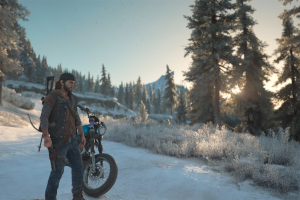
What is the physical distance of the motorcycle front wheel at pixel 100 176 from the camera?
2.87 metres

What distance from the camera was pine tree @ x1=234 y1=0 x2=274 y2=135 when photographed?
51.4 feet

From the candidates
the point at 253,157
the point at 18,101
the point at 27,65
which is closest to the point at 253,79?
the point at 253,157

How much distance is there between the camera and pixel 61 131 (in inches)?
105

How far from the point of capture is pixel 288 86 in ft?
46.0

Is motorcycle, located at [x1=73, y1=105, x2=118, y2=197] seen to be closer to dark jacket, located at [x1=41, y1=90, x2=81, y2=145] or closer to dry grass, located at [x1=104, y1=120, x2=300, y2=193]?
dark jacket, located at [x1=41, y1=90, x2=81, y2=145]

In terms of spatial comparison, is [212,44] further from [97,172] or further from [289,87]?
[97,172]

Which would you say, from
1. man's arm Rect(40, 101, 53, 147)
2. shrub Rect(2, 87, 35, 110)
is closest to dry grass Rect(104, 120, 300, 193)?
man's arm Rect(40, 101, 53, 147)

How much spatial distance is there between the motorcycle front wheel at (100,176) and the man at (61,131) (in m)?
0.34

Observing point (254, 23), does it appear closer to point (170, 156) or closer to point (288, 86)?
point (288, 86)

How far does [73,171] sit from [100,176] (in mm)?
490

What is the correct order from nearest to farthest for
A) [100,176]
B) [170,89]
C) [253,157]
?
[100,176] < [253,157] < [170,89]

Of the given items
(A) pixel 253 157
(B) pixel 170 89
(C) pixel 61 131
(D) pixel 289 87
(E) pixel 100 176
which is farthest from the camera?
(B) pixel 170 89

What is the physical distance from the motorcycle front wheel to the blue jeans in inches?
13.4

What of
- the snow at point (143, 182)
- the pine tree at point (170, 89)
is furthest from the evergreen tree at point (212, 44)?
the pine tree at point (170, 89)
